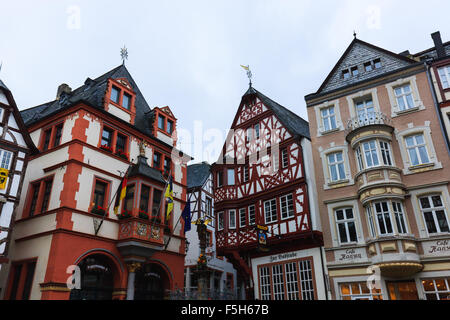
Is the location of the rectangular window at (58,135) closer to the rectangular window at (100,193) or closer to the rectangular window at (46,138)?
the rectangular window at (46,138)

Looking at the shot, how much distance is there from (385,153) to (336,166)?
2.61m

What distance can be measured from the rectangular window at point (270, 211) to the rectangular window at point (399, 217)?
672cm

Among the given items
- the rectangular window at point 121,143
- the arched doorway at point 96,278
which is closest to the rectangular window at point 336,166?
the rectangular window at point 121,143

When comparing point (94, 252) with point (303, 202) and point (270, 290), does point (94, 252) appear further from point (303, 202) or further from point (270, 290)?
point (303, 202)

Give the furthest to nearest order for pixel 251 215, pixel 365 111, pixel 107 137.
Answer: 1. pixel 251 215
2. pixel 107 137
3. pixel 365 111

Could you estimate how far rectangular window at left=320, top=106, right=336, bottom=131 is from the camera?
20406mm

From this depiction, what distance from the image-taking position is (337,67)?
22.0 m

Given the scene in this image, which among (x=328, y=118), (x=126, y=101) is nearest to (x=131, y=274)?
(x=126, y=101)

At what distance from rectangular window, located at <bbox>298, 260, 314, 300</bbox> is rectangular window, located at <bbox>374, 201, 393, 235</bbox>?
4.43 m

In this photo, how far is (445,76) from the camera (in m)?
17.8

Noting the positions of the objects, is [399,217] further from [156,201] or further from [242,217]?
[156,201]

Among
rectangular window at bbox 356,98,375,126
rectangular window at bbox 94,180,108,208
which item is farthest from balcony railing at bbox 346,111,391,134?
rectangular window at bbox 94,180,108,208

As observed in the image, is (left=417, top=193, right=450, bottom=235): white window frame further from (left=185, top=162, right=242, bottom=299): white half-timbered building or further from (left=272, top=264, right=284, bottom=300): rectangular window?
(left=185, top=162, right=242, bottom=299): white half-timbered building

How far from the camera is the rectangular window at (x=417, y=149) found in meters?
16.9
